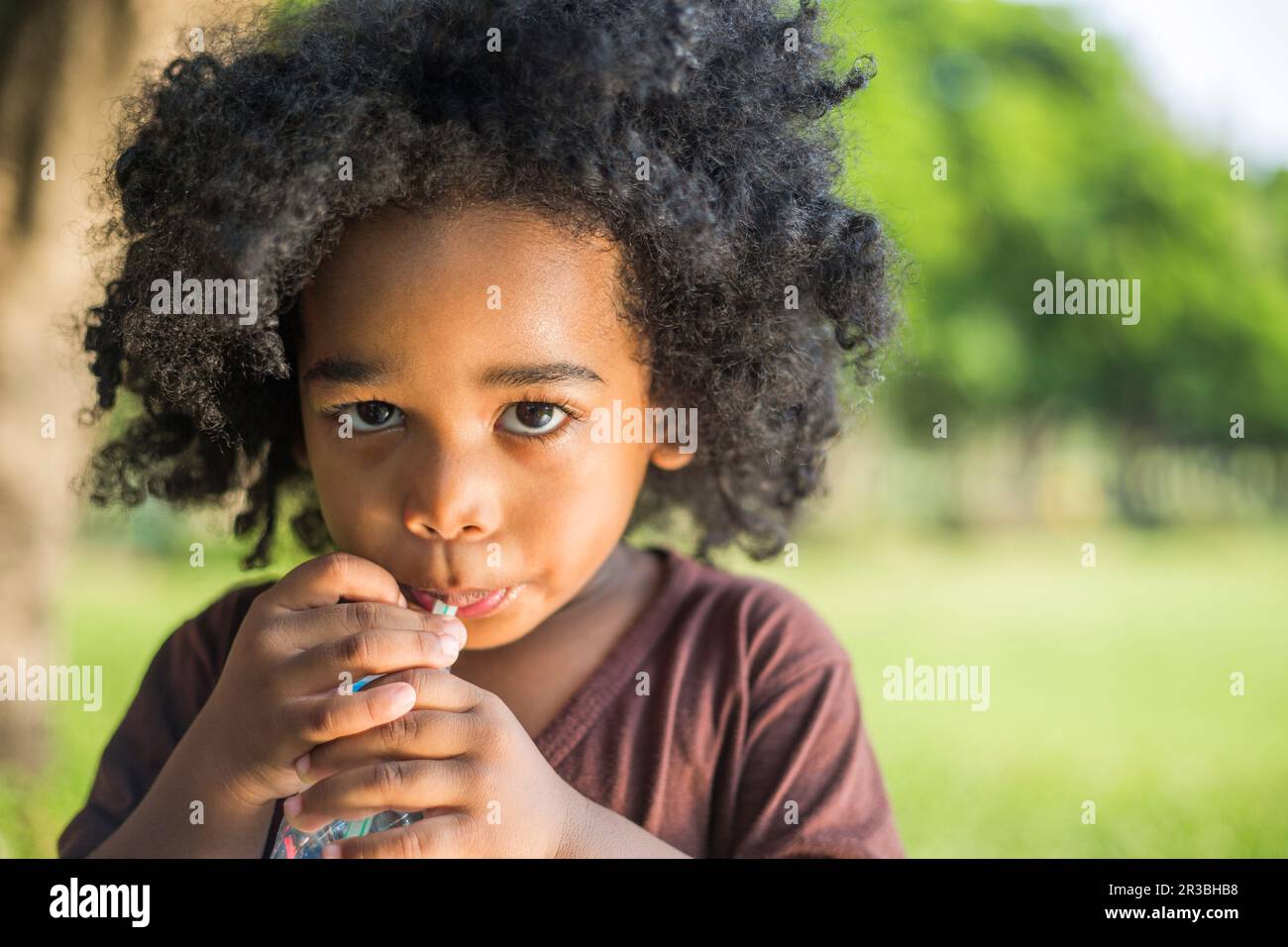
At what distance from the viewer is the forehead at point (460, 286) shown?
1.52 m

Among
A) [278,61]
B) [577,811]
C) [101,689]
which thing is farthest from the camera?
[101,689]

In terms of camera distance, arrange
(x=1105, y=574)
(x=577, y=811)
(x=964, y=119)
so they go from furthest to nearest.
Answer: (x=964, y=119) → (x=1105, y=574) → (x=577, y=811)

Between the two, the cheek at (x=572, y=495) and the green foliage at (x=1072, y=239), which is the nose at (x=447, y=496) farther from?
the green foliage at (x=1072, y=239)

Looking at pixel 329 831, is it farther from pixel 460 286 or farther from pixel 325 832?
pixel 460 286

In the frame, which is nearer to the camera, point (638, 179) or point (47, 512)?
point (638, 179)

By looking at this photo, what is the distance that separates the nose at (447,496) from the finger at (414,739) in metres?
0.24

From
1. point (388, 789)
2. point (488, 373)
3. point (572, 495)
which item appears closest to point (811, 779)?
point (572, 495)

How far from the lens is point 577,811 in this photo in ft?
5.08

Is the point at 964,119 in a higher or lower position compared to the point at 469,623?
higher

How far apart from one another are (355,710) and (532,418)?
45cm

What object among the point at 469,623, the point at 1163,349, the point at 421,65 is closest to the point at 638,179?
the point at 421,65

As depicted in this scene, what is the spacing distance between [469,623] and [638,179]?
66cm

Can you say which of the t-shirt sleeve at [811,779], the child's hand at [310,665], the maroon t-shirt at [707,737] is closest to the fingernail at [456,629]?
the child's hand at [310,665]

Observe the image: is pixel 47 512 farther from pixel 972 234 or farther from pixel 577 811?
pixel 972 234
